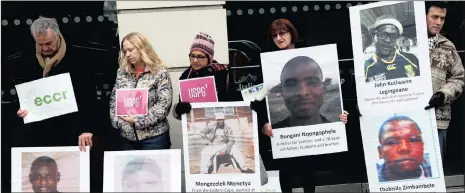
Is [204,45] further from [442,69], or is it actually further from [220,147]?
[442,69]

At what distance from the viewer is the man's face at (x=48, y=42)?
5953 mm

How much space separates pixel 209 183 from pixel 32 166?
1.50 metres

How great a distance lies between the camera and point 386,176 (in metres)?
5.88

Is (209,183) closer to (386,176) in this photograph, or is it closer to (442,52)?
(386,176)

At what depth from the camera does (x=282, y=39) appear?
595 centimetres

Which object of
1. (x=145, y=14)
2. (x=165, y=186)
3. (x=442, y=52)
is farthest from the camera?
(x=145, y=14)

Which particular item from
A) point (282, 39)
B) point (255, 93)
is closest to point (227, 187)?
point (255, 93)

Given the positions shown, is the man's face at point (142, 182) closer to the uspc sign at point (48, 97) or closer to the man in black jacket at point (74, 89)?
the man in black jacket at point (74, 89)

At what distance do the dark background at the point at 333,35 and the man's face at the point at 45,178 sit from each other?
1.96 m

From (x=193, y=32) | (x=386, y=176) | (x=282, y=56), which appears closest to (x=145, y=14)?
(x=193, y=32)

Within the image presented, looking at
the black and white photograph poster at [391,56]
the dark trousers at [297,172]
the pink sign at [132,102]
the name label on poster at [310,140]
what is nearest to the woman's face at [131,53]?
the pink sign at [132,102]

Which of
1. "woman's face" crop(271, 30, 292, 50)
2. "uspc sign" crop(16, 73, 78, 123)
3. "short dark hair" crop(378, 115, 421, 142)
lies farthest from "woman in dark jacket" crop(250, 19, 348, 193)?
"uspc sign" crop(16, 73, 78, 123)

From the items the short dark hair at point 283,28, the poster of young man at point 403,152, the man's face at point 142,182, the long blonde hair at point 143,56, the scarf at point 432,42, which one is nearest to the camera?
the man's face at point 142,182

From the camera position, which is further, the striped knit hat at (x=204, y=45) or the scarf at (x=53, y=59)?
the scarf at (x=53, y=59)
